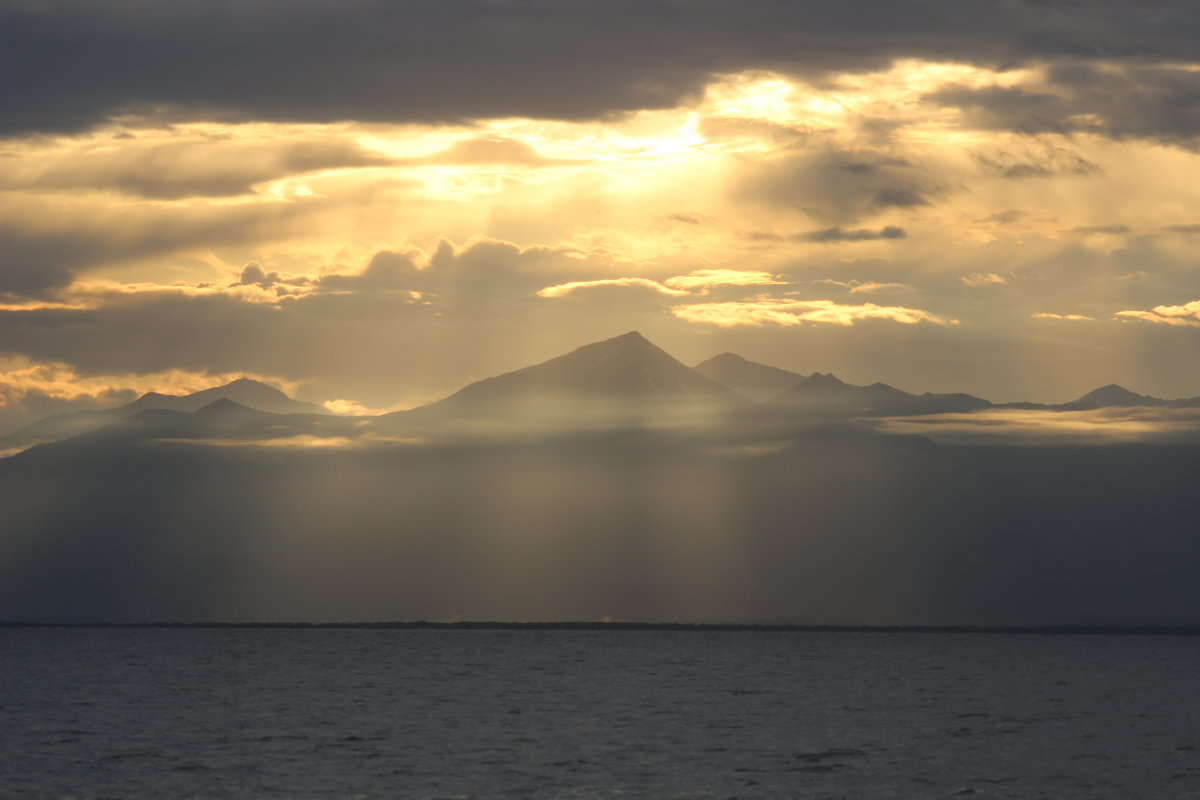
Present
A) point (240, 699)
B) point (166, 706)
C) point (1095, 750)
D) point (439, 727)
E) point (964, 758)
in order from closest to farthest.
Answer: point (964, 758) → point (1095, 750) → point (439, 727) → point (166, 706) → point (240, 699)

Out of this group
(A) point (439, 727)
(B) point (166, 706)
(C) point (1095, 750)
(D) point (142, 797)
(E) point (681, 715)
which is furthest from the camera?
(B) point (166, 706)

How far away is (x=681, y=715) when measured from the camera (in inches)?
5522

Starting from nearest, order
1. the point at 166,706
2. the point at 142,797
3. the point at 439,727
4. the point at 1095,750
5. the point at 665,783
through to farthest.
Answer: the point at 142,797, the point at 665,783, the point at 1095,750, the point at 439,727, the point at 166,706

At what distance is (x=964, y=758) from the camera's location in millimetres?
101000

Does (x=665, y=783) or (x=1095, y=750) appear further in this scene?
(x=1095, y=750)

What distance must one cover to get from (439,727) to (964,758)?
48.6 m

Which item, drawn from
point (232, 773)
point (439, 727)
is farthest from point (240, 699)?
point (232, 773)

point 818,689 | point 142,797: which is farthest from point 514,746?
point 818,689

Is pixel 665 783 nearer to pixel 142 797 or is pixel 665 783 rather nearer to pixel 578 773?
pixel 578 773

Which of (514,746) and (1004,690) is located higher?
(514,746)

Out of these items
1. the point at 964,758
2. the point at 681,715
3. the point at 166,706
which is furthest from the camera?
the point at 166,706

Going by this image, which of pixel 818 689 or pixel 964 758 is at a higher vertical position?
pixel 964 758

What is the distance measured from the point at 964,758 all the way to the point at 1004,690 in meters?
104

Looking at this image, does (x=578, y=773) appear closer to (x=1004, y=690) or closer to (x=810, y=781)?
(x=810, y=781)
